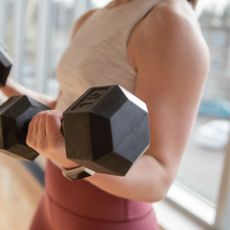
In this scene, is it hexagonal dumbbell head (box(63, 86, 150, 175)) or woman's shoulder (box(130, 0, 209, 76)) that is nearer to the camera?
hexagonal dumbbell head (box(63, 86, 150, 175))

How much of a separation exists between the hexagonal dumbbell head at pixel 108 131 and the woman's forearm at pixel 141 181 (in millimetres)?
144

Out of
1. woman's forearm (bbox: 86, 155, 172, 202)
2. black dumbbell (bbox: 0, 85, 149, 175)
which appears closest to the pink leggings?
woman's forearm (bbox: 86, 155, 172, 202)

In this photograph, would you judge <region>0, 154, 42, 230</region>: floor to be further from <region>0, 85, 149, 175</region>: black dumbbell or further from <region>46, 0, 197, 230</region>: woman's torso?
<region>0, 85, 149, 175</region>: black dumbbell

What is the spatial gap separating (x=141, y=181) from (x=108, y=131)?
Result: 22 centimetres

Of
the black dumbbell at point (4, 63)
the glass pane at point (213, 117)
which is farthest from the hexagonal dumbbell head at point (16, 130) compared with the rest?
the glass pane at point (213, 117)

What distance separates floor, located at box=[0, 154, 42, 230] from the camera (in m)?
2.04

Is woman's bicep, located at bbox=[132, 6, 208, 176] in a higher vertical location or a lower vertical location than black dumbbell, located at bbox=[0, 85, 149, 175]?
lower

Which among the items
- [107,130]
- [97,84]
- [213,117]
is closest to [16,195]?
[213,117]

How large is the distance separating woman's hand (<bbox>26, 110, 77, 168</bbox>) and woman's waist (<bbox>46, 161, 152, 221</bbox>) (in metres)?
0.24

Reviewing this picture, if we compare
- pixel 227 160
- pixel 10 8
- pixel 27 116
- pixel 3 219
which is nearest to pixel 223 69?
pixel 227 160

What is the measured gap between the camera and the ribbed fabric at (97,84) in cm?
70

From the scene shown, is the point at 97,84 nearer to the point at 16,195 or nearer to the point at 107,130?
the point at 107,130

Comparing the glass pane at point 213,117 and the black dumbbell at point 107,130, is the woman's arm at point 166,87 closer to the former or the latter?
the black dumbbell at point 107,130

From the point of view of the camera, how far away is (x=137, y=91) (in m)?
0.65
